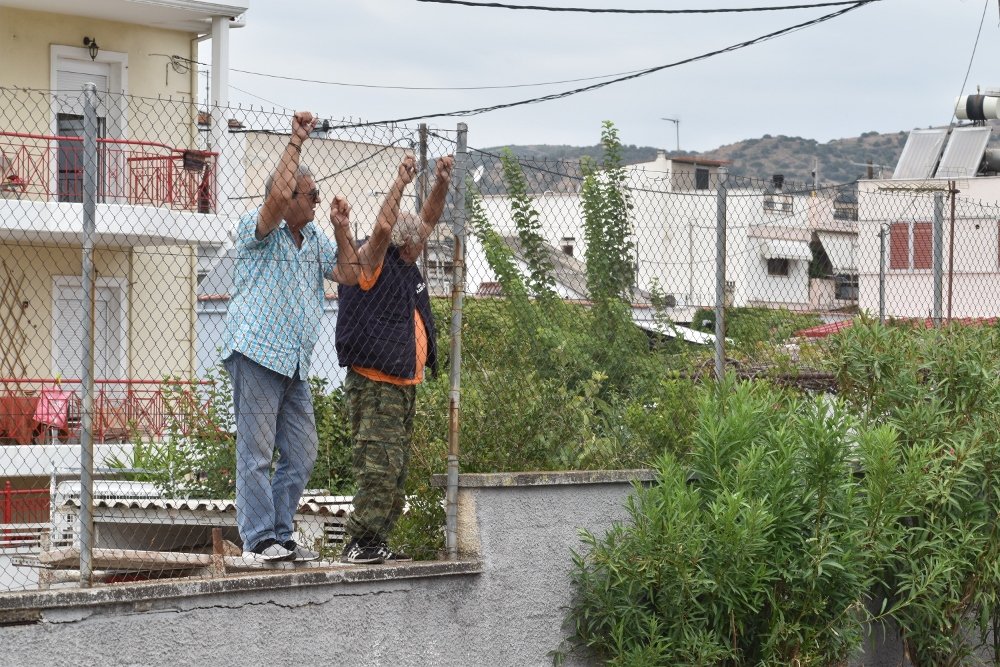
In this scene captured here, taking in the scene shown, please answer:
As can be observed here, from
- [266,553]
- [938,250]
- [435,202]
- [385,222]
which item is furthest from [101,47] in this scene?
[266,553]

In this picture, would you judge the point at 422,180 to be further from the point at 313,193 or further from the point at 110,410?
the point at 110,410

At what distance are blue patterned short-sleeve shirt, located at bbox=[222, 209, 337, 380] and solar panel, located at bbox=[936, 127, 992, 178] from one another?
33635mm

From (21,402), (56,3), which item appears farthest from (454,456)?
(56,3)

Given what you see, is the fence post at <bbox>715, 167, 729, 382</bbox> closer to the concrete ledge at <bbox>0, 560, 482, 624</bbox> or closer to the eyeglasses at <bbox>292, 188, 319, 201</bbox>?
the concrete ledge at <bbox>0, 560, 482, 624</bbox>

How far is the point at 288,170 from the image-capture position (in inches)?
235

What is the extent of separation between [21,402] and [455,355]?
843 cm

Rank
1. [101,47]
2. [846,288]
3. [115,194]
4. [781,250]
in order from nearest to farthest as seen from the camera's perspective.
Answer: [846,288]
[115,194]
[101,47]
[781,250]

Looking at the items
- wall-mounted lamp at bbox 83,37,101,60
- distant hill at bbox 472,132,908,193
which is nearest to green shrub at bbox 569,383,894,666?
wall-mounted lamp at bbox 83,37,101,60

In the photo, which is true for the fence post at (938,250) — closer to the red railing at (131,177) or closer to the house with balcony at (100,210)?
the house with balcony at (100,210)

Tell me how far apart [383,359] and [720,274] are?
2.42 meters

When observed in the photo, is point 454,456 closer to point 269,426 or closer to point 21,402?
point 269,426

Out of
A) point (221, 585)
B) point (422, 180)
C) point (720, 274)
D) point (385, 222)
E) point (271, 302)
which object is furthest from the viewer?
point (720, 274)

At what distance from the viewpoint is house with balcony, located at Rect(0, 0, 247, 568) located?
12266mm

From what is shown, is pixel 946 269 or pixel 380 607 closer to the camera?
pixel 380 607
